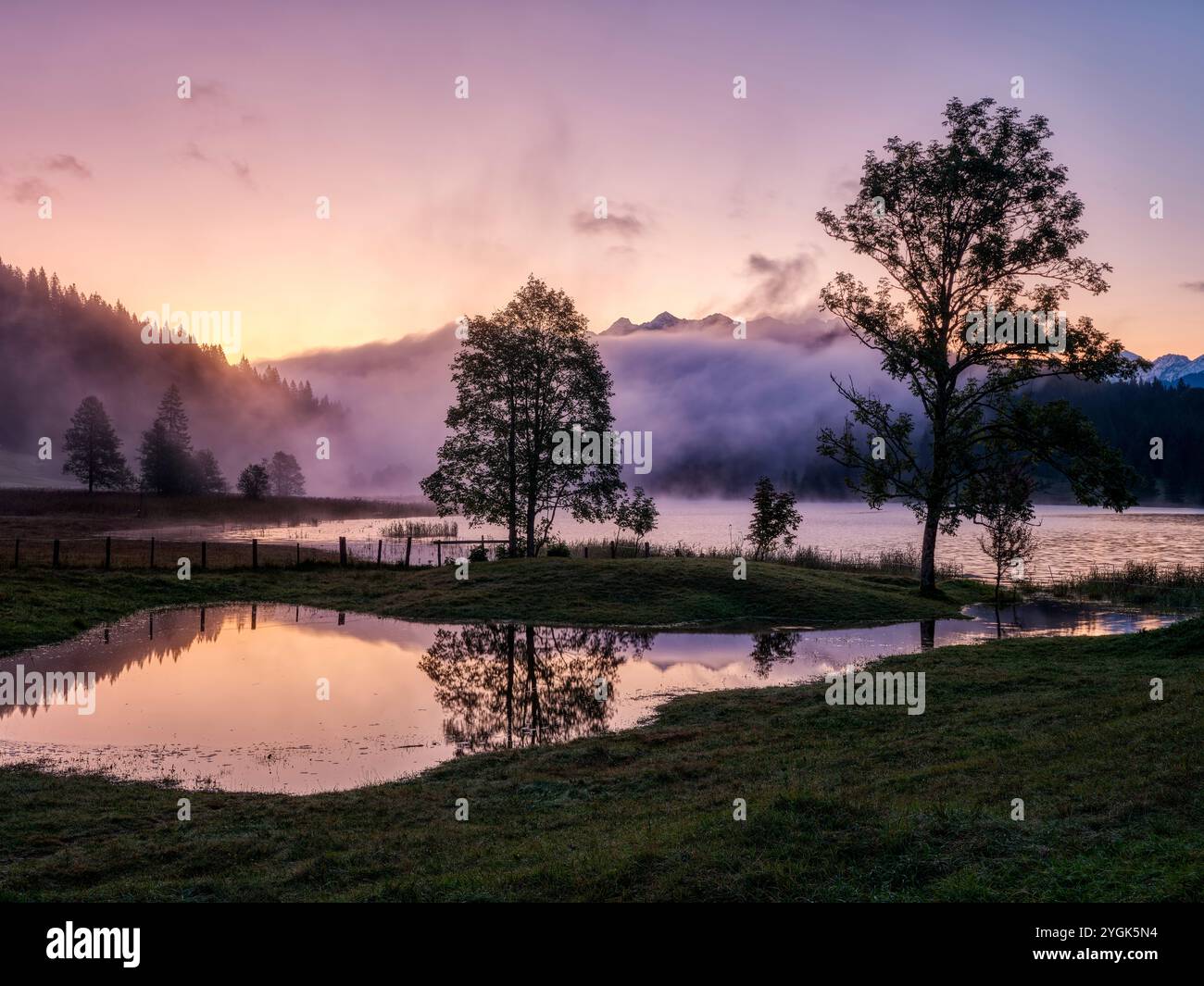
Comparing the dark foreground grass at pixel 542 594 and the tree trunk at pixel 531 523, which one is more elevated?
the tree trunk at pixel 531 523

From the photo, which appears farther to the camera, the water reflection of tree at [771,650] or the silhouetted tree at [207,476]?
the silhouetted tree at [207,476]

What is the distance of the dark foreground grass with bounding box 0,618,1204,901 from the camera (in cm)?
808

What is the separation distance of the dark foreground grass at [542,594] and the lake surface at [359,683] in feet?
7.46

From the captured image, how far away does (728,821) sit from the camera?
31.9 feet

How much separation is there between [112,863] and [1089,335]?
43.9 m

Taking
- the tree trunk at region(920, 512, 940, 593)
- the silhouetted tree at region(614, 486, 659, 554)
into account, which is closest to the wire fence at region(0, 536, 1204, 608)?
the silhouetted tree at region(614, 486, 659, 554)

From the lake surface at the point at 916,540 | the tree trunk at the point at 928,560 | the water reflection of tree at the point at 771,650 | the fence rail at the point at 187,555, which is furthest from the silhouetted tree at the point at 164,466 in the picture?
the water reflection of tree at the point at 771,650

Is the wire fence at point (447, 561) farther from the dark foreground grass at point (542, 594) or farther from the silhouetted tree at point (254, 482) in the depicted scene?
the silhouetted tree at point (254, 482)

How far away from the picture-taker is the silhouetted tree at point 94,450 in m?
140

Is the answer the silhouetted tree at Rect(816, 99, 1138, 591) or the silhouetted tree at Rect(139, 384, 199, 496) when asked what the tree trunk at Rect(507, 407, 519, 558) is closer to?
the silhouetted tree at Rect(816, 99, 1138, 591)

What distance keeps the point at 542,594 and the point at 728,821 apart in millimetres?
29663

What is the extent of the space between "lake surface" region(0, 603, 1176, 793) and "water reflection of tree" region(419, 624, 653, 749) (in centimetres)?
8

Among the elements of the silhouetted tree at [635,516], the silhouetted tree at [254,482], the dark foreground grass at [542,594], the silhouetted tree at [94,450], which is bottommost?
the dark foreground grass at [542,594]
